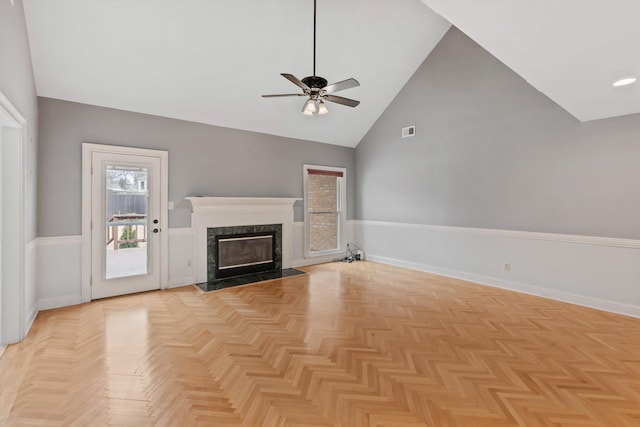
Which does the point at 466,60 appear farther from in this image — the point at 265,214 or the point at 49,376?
the point at 49,376

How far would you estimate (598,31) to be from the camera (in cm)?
236

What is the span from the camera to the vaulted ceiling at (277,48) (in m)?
2.53

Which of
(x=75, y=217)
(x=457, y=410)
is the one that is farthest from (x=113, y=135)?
(x=457, y=410)

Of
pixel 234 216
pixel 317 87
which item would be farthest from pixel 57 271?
pixel 317 87

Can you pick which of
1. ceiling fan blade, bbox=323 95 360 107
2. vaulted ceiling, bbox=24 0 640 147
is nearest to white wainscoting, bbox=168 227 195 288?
vaulted ceiling, bbox=24 0 640 147

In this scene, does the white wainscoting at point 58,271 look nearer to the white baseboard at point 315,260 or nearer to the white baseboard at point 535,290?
the white baseboard at point 315,260

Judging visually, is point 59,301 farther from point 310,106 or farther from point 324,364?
point 310,106

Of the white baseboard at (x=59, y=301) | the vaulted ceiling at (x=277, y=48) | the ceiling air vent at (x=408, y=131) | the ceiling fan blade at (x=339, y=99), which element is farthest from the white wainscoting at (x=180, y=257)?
the ceiling air vent at (x=408, y=131)

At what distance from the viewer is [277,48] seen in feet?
13.1

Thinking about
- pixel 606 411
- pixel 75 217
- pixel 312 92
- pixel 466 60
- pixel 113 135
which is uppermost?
pixel 466 60

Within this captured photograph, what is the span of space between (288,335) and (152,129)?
3543 mm

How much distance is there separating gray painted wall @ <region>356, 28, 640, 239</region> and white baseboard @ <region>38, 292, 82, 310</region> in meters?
5.18

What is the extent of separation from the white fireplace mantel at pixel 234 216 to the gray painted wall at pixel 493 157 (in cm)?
203

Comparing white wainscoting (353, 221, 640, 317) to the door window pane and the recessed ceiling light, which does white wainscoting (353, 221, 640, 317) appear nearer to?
the recessed ceiling light
